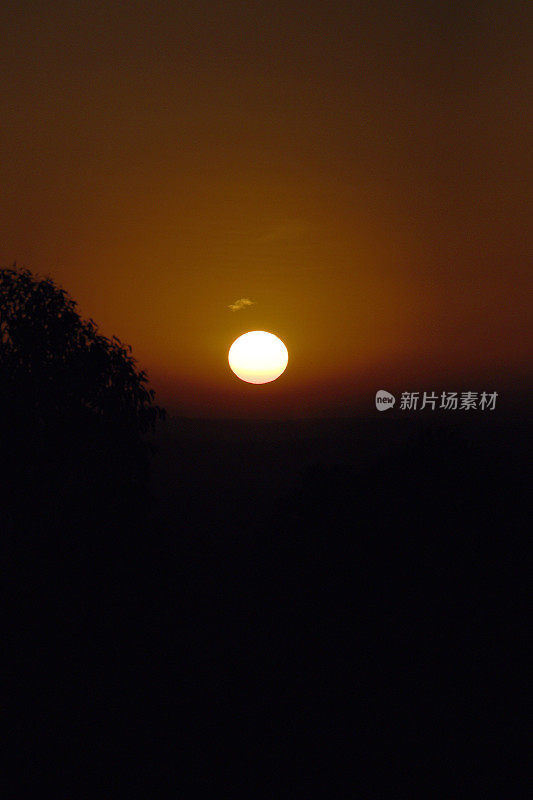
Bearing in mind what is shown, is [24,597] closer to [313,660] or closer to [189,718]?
[189,718]

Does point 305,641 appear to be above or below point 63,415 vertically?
below

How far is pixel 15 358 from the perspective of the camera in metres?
16.9

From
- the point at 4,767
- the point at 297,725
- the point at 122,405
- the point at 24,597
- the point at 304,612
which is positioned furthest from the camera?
the point at 304,612

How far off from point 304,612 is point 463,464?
9249mm

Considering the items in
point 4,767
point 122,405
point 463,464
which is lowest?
point 4,767

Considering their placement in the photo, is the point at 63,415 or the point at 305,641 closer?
the point at 63,415

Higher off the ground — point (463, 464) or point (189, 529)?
point (189, 529)

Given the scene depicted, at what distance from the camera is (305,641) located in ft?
76.8

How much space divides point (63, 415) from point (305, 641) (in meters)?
11.6

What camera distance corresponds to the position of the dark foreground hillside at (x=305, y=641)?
1716 centimetres

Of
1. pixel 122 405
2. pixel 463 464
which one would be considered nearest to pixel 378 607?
pixel 463 464

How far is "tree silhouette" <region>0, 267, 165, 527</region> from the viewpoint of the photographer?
16719 millimetres

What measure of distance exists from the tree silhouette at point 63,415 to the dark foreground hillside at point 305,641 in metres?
0.93

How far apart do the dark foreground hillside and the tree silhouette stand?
0.93 meters
